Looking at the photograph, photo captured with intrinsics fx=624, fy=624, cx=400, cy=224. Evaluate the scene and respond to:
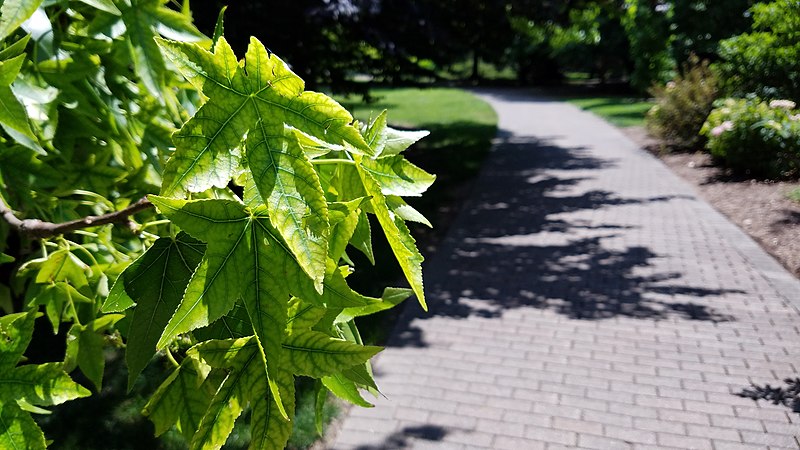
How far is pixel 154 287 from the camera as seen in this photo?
36.3 inches

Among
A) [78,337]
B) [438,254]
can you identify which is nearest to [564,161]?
[438,254]

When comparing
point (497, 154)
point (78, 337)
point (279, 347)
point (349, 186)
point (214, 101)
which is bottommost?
point (497, 154)

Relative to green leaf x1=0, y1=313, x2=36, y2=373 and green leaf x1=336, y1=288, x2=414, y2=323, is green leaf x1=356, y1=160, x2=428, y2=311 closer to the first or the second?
green leaf x1=336, y1=288, x2=414, y2=323

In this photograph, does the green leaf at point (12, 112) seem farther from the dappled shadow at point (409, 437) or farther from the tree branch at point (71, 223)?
the dappled shadow at point (409, 437)

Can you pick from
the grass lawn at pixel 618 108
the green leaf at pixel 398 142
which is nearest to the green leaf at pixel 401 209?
the green leaf at pixel 398 142

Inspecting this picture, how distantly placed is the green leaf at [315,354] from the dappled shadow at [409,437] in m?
3.65

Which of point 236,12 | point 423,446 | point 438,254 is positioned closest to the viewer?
point 423,446

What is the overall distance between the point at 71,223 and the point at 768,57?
15321 mm

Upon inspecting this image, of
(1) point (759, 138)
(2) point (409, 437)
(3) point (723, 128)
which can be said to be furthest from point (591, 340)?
(3) point (723, 128)

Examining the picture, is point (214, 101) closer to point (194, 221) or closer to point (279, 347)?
point (194, 221)

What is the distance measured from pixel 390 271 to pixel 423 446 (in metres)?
3.36

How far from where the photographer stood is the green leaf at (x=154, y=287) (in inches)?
35.1

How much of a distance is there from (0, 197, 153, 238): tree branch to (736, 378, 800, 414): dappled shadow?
518 cm

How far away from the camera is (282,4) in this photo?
23.3ft
